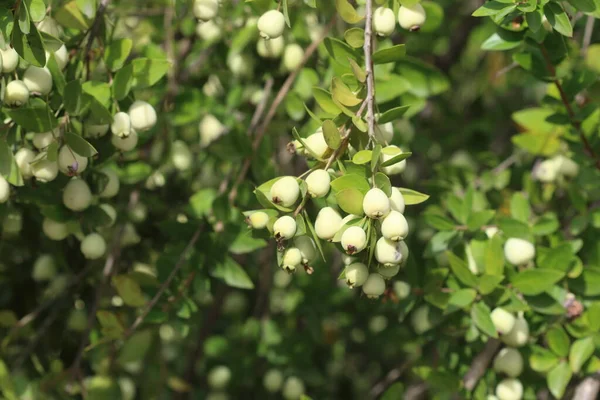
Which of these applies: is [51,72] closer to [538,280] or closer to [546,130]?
[538,280]

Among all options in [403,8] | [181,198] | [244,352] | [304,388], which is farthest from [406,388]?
[403,8]

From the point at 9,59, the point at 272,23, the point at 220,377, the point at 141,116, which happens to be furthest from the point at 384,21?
the point at 220,377

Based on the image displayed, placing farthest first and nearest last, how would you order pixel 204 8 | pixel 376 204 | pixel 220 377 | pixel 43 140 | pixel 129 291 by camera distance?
pixel 220 377
pixel 129 291
pixel 204 8
pixel 43 140
pixel 376 204

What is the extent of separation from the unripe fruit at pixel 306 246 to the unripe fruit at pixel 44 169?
1.14ft

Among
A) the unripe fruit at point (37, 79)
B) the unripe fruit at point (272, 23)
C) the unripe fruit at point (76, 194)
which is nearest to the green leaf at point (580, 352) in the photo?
the unripe fruit at point (272, 23)

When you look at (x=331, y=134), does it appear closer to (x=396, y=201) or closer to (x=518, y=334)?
(x=396, y=201)

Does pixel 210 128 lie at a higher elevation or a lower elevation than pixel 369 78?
lower

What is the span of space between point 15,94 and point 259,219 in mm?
352

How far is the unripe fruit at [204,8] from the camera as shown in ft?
3.93

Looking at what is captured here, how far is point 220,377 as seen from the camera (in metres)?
2.00

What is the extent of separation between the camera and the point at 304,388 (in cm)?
200

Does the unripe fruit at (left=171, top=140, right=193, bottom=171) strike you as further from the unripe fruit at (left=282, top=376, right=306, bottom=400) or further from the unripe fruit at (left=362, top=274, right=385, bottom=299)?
the unripe fruit at (left=362, top=274, right=385, bottom=299)

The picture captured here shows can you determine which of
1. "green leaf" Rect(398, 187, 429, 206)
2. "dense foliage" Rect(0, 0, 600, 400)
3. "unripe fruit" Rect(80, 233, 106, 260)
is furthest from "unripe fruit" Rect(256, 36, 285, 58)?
"green leaf" Rect(398, 187, 429, 206)

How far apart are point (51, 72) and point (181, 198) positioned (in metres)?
0.79
